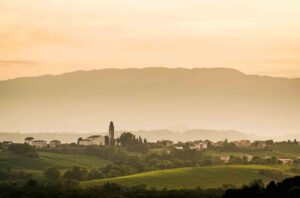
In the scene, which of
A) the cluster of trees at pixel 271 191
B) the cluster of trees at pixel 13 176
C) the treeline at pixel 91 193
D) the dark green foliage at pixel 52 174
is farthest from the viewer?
the dark green foliage at pixel 52 174

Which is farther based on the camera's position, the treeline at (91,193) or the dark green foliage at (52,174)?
the dark green foliage at (52,174)

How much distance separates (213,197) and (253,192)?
2798cm

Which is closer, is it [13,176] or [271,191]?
[271,191]

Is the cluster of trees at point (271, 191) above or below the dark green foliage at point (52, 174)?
below

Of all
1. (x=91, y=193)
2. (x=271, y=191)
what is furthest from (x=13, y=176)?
(x=271, y=191)

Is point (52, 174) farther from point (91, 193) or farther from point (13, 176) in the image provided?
point (91, 193)

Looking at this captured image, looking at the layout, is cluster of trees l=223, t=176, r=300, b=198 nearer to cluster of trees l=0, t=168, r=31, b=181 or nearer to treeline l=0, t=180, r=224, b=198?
treeline l=0, t=180, r=224, b=198

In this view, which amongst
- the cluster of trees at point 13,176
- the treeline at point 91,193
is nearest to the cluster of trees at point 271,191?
the treeline at point 91,193

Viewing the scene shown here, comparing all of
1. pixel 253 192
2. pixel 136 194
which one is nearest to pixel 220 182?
pixel 136 194

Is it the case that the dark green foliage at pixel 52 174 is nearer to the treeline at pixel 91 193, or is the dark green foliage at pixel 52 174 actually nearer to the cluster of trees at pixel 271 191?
the treeline at pixel 91 193

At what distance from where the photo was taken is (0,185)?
539ft

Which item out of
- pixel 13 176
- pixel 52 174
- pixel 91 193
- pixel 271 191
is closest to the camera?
pixel 271 191

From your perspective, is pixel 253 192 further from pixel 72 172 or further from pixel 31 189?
pixel 72 172

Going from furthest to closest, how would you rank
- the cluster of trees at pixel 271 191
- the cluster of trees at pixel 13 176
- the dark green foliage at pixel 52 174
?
the dark green foliage at pixel 52 174, the cluster of trees at pixel 13 176, the cluster of trees at pixel 271 191
